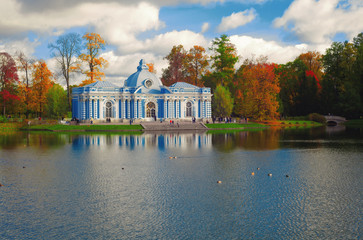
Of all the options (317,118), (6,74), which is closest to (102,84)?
(6,74)

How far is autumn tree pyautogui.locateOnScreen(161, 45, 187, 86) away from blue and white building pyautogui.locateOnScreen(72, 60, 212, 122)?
13.3m

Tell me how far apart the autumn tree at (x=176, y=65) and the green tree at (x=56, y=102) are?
31.0 m

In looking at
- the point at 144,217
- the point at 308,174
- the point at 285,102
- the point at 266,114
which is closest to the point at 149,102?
the point at 266,114

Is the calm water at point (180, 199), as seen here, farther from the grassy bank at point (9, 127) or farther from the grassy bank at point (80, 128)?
the grassy bank at point (9, 127)

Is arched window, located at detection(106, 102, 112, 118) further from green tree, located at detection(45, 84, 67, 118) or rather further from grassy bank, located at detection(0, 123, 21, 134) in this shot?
grassy bank, located at detection(0, 123, 21, 134)

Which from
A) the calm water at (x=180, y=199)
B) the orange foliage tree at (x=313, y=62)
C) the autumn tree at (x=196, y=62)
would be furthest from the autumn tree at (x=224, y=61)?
the calm water at (x=180, y=199)

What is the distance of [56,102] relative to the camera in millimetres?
66000

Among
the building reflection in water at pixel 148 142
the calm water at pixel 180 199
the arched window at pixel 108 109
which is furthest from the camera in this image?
the arched window at pixel 108 109

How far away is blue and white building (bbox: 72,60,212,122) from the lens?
2707 inches

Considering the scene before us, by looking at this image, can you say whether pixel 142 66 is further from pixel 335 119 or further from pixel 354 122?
pixel 354 122

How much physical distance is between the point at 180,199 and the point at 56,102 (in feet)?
190

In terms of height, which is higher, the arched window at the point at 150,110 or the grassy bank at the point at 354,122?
the arched window at the point at 150,110

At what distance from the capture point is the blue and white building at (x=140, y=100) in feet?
226

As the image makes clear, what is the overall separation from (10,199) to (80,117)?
57.4 m
